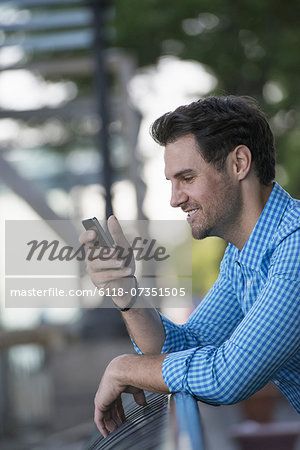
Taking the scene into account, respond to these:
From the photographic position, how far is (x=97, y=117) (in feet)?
19.9

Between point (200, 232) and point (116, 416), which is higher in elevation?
point (200, 232)

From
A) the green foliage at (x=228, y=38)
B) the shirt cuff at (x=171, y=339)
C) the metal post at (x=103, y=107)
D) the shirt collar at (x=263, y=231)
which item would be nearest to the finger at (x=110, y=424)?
the shirt cuff at (x=171, y=339)

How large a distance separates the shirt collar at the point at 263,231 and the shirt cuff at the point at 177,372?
402 mm

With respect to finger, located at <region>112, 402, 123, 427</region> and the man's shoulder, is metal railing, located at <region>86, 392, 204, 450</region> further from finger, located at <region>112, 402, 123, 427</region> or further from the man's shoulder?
the man's shoulder

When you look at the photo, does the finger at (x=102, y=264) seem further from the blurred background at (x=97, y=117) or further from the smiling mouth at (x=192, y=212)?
the blurred background at (x=97, y=117)

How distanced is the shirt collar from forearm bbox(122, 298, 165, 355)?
296 mm

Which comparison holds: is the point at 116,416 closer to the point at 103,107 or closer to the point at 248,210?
the point at 248,210

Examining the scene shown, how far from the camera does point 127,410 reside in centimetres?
194

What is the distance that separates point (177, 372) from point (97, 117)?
4.57 metres

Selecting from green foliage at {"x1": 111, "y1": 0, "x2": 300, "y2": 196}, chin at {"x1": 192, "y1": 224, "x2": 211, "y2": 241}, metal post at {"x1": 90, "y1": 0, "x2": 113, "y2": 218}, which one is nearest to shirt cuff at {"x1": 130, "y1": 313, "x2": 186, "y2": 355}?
chin at {"x1": 192, "y1": 224, "x2": 211, "y2": 241}

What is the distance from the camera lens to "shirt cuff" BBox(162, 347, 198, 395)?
66.5 inches

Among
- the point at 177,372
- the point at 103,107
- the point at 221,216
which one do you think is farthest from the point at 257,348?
the point at 103,107

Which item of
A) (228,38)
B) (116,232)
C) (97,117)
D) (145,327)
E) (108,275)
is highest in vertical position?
(228,38)

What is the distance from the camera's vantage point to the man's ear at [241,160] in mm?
2109
